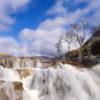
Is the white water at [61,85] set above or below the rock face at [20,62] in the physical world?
below

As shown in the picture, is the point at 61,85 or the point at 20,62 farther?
the point at 20,62

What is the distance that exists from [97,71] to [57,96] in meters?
11.2

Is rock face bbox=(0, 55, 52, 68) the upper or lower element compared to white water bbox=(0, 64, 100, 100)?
upper

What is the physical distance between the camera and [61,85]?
34.7m

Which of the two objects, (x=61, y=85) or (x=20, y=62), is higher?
(x=20, y=62)

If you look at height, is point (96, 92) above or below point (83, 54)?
below

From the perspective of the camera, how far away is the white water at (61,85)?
33375 millimetres

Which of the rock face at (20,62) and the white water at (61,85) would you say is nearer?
the white water at (61,85)

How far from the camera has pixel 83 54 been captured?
74562 millimetres

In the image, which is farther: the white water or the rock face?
the rock face

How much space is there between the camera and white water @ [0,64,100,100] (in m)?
33.4

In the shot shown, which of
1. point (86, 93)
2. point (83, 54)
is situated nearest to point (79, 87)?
point (86, 93)

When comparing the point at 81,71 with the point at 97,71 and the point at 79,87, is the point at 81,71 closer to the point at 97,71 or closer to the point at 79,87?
the point at 97,71

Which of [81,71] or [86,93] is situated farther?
[81,71]
